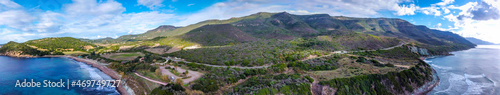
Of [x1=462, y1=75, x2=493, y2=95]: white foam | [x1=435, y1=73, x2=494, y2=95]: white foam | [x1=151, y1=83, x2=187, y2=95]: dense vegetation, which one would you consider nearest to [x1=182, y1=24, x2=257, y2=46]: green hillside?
[x1=151, y1=83, x2=187, y2=95]: dense vegetation

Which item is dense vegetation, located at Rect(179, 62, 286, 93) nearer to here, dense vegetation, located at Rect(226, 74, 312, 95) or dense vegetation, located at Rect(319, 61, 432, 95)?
dense vegetation, located at Rect(226, 74, 312, 95)

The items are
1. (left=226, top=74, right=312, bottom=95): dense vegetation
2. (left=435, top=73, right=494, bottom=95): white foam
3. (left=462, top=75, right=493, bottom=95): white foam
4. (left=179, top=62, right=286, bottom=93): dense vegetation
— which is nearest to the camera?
(left=226, top=74, right=312, bottom=95): dense vegetation

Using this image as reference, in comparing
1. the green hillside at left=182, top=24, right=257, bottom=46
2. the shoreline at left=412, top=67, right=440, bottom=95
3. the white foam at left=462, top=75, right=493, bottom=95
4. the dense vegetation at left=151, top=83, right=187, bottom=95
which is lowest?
the white foam at left=462, top=75, right=493, bottom=95

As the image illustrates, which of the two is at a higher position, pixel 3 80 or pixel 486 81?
pixel 3 80

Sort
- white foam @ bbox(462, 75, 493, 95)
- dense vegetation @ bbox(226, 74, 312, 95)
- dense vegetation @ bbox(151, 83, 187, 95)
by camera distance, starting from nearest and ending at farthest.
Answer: dense vegetation @ bbox(151, 83, 187, 95), dense vegetation @ bbox(226, 74, 312, 95), white foam @ bbox(462, 75, 493, 95)

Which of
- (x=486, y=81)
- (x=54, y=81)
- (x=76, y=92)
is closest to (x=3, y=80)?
(x=54, y=81)

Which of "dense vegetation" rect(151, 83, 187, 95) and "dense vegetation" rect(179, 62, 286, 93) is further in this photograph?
"dense vegetation" rect(179, 62, 286, 93)

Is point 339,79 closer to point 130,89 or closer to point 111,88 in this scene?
point 130,89

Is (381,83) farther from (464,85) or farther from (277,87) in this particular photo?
(464,85)

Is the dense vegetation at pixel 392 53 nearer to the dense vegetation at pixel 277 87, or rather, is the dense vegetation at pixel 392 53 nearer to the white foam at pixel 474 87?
the white foam at pixel 474 87
